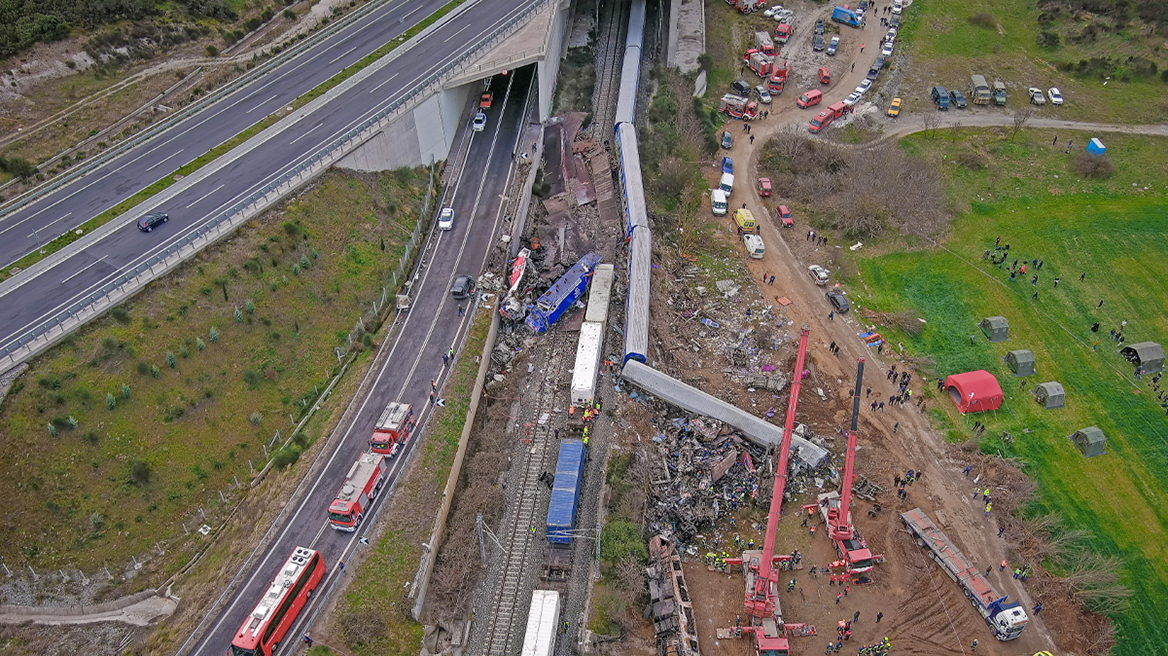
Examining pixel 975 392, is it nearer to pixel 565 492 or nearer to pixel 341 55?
pixel 565 492

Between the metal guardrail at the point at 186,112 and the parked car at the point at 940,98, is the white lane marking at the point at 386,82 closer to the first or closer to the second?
the metal guardrail at the point at 186,112

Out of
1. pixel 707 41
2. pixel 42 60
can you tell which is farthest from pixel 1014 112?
pixel 42 60

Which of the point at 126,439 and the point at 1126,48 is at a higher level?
the point at 1126,48

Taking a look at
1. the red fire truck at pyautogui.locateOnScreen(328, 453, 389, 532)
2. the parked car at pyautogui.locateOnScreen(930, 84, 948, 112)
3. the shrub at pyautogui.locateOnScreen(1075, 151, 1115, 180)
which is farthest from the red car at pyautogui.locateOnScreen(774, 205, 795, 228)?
the red fire truck at pyautogui.locateOnScreen(328, 453, 389, 532)

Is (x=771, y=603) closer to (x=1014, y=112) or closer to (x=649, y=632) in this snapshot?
(x=649, y=632)

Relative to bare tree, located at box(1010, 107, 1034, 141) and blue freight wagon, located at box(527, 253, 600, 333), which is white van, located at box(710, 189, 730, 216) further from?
bare tree, located at box(1010, 107, 1034, 141)

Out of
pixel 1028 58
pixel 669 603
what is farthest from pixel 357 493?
pixel 1028 58
